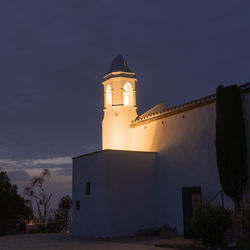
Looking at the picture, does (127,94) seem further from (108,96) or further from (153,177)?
(153,177)

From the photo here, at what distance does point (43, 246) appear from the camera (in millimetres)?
14438

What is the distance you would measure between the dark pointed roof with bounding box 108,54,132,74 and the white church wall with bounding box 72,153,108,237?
6.05 metres

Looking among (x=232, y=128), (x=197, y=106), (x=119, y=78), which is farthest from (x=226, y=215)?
(x=119, y=78)

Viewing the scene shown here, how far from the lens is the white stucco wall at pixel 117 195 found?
1769cm

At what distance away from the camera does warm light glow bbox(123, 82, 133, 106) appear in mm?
22684

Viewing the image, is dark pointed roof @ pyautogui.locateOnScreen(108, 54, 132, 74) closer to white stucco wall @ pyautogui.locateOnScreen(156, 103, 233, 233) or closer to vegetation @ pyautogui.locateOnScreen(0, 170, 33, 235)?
white stucco wall @ pyautogui.locateOnScreen(156, 103, 233, 233)

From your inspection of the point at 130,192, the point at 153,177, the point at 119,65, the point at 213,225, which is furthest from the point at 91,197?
the point at 119,65

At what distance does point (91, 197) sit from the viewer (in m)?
18.8

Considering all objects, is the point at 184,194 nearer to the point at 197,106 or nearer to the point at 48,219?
the point at 197,106

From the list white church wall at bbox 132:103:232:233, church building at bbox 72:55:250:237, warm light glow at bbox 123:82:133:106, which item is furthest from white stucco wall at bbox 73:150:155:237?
warm light glow at bbox 123:82:133:106

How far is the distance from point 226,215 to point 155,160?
288 inches

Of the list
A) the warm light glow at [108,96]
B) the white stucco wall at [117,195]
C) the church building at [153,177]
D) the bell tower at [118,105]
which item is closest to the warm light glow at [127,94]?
the bell tower at [118,105]

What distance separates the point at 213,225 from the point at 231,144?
358cm

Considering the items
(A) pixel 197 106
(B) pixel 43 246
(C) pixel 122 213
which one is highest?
(A) pixel 197 106
